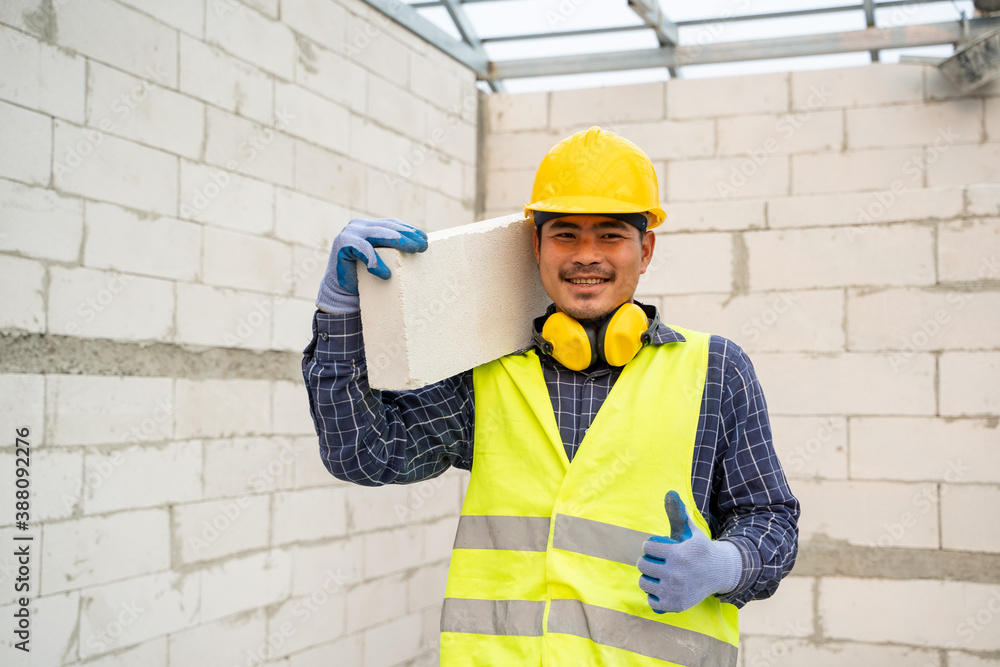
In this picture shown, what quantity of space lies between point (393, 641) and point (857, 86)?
382 cm

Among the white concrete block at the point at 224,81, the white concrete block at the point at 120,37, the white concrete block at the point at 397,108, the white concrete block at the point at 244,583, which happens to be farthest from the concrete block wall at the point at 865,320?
the white concrete block at the point at 120,37

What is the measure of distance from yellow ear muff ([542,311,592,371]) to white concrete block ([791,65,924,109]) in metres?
3.51

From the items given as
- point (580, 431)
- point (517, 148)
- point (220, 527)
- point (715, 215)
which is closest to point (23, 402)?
point (220, 527)

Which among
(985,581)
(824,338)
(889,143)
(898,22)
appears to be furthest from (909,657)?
(898,22)

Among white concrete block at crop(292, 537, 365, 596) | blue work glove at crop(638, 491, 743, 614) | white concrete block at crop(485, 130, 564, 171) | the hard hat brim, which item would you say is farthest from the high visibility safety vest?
white concrete block at crop(485, 130, 564, 171)

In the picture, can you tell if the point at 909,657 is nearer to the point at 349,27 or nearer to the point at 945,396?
the point at 945,396

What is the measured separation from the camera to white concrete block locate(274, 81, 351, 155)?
405 cm

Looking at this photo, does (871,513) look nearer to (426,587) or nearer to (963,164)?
(963,164)

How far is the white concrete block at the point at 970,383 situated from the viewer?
445 cm

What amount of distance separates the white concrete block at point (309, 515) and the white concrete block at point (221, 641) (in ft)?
1.18

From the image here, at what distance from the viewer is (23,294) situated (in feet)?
9.45

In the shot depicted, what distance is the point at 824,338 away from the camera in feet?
15.4

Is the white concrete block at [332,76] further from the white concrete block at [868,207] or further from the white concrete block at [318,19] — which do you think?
the white concrete block at [868,207]

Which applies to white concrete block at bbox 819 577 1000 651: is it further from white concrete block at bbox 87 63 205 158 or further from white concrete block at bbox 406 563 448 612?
white concrete block at bbox 87 63 205 158
